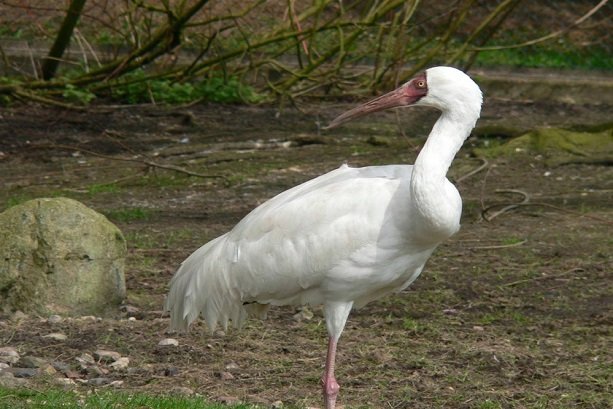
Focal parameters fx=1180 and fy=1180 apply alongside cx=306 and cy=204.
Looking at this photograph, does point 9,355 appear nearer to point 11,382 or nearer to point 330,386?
point 11,382

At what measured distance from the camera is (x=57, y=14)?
12.8 metres

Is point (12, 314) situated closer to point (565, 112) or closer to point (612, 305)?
point (612, 305)

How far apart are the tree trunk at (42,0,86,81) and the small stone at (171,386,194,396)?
5.70 meters

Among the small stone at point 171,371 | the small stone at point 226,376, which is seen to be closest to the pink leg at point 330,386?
the small stone at point 226,376

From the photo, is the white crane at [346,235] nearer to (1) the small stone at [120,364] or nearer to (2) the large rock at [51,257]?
(1) the small stone at [120,364]

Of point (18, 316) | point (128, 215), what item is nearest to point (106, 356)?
point (18, 316)

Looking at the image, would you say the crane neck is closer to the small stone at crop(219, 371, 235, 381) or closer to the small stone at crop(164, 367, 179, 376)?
the small stone at crop(219, 371, 235, 381)

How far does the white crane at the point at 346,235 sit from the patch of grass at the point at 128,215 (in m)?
3.05

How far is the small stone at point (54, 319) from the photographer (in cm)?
626

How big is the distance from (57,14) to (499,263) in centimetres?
690

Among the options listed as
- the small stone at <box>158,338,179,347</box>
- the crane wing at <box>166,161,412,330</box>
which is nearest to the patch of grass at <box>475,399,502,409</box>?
the crane wing at <box>166,161,412,330</box>

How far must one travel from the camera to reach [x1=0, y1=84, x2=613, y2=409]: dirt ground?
571cm

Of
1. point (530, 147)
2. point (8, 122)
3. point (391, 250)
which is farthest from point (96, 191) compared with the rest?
point (391, 250)

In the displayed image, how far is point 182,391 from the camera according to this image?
5.46 meters
